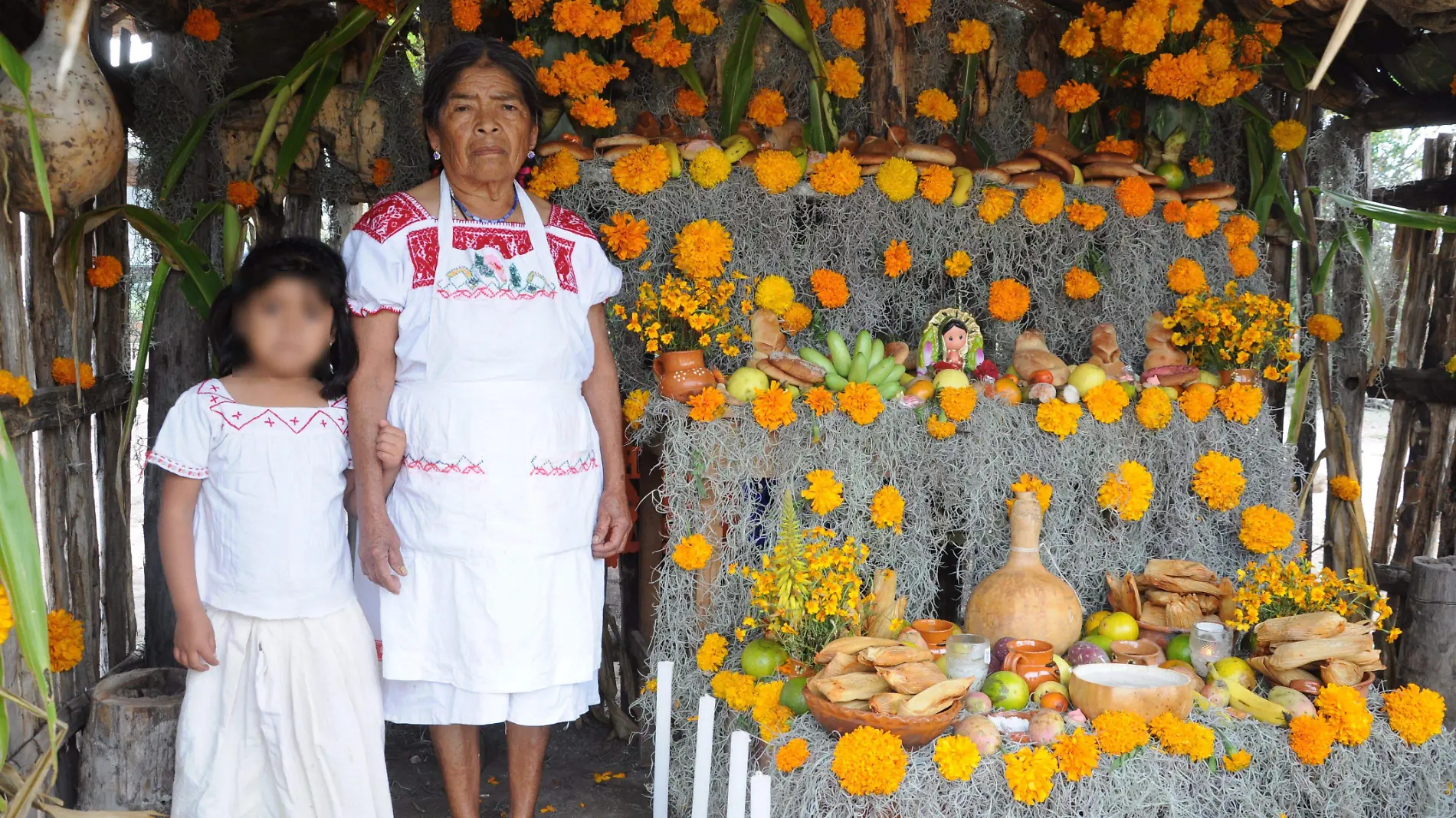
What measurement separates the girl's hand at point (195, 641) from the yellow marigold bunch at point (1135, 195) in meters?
3.01

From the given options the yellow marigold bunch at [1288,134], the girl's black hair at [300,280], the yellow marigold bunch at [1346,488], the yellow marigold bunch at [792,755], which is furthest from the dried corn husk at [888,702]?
the yellow marigold bunch at [1288,134]

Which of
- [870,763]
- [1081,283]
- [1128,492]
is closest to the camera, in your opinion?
[870,763]

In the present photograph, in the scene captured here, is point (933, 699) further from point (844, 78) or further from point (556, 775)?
point (844, 78)

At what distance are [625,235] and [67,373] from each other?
152 centimetres

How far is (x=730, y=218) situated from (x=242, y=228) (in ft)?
4.76

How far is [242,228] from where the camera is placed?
3363 mm

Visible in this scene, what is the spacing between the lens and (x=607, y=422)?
2.81m

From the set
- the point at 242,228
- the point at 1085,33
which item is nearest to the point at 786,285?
the point at 1085,33

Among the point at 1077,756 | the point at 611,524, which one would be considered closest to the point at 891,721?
the point at 1077,756

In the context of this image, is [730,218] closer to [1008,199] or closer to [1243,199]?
[1008,199]

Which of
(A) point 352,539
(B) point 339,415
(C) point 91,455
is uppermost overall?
(B) point 339,415

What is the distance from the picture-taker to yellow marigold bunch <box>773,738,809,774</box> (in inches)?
94.0

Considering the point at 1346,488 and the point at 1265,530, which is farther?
the point at 1346,488

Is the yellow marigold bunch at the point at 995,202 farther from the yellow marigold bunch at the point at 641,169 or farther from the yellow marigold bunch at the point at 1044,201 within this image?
the yellow marigold bunch at the point at 641,169
